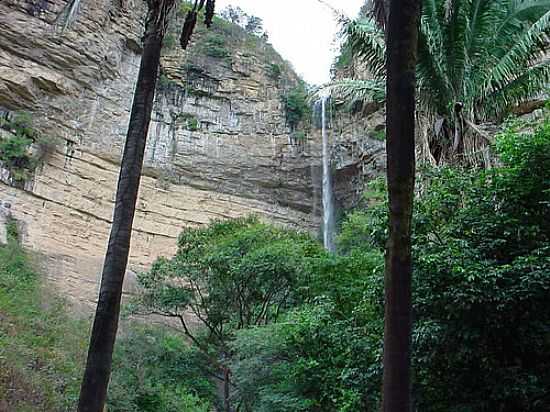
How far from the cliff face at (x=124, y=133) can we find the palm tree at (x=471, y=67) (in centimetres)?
1301

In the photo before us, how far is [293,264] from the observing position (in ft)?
54.1

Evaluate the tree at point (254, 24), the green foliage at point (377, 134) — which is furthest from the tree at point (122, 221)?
the tree at point (254, 24)

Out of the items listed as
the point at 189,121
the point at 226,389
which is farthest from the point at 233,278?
the point at 189,121

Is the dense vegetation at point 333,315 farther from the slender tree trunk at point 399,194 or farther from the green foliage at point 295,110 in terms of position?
the green foliage at point 295,110

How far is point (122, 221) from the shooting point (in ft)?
21.0

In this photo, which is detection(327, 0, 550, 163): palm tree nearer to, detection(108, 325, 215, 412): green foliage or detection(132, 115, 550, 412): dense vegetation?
detection(132, 115, 550, 412): dense vegetation

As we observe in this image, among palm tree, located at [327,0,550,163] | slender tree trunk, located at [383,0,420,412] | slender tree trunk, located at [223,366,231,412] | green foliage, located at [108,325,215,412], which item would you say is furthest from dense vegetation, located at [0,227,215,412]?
palm tree, located at [327,0,550,163]

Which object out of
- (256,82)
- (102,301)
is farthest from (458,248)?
(256,82)

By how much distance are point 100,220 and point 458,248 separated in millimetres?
20672

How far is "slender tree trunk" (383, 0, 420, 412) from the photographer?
467 centimetres

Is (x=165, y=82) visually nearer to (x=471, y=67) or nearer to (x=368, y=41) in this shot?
(x=368, y=41)

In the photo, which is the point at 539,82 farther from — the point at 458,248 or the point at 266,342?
the point at 266,342

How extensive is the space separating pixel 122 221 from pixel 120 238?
0.19 metres

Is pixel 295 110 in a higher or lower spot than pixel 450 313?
higher
